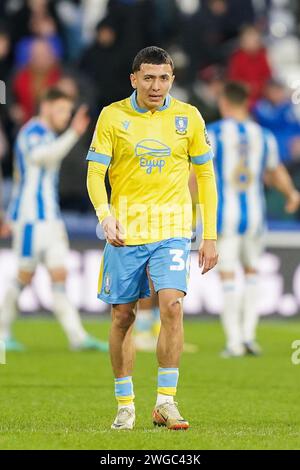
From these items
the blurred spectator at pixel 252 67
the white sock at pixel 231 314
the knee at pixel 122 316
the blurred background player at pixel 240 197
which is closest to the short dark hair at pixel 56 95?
the blurred background player at pixel 240 197

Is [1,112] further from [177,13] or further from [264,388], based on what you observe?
[264,388]

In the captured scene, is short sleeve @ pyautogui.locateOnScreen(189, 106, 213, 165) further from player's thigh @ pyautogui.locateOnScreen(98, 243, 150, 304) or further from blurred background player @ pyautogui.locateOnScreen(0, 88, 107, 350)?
blurred background player @ pyautogui.locateOnScreen(0, 88, 107, 350)

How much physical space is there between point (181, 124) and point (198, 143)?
0.15 m

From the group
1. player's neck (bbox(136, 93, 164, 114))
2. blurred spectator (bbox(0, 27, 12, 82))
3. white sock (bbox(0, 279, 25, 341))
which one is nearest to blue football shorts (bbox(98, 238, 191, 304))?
player's neck (bbox(136, 93, 164, 114))

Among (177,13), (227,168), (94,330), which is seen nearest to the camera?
(227,168)

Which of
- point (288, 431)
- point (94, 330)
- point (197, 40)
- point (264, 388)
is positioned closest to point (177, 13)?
point (197, 40)

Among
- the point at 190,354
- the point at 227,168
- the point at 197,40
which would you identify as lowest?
the point at 190,354

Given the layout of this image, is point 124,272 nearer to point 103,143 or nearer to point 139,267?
point 139,267

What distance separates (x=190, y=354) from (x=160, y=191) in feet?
18.2

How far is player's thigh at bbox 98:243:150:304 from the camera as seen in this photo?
7383 millimetres

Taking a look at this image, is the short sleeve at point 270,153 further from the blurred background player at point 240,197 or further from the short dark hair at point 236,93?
the short dark hair at point 236,93

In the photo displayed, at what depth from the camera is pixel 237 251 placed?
12773 mm

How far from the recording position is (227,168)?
12.7m

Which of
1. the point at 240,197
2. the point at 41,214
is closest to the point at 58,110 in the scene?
the point at 41,214
